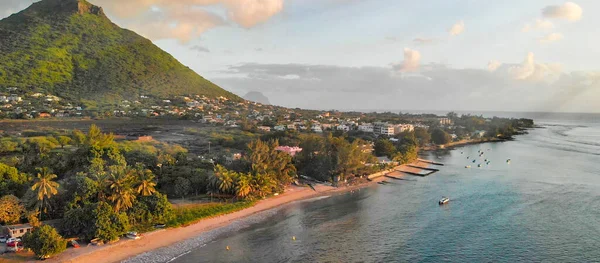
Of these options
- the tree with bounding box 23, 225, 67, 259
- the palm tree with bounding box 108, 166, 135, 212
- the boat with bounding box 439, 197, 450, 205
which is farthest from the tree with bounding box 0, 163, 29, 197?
the boat with bounding box 439, 197, 450, 205

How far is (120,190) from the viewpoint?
3512 cm

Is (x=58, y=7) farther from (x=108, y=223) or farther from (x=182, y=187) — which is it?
(x=108, y=223)

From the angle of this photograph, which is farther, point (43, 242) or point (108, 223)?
point (108, 223)

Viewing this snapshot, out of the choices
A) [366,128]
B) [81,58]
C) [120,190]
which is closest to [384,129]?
[366,128]

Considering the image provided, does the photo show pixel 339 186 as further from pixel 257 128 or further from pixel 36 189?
pixel 257 128

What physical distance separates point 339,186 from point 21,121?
7999 cm

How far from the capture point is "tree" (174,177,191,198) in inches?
1770

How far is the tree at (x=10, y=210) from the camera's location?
32125mm

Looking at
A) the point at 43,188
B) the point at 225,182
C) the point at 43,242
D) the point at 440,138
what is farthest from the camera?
the point at 440,138

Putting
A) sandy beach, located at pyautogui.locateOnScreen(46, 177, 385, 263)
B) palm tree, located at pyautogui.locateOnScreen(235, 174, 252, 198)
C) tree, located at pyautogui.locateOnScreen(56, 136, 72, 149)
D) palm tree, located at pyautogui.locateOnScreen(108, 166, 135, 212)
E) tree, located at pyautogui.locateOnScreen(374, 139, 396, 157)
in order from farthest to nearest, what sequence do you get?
1. tree, located at pyautogui.locateOnScreen(374, 139, 396, 157)
2. tree, located at pyautogui.locateOnScreen(56, 136, 72, 149)
3. palm tree, located at pyautogui.locateOnScreen(235, 174, 252, 198)
4. palm tree, located at pyautogui.locateOnScreen(108, 166, 135, 212)
5. sandy beach, located at pyautogui.locateOnScreen(46, 177, 385, 263)

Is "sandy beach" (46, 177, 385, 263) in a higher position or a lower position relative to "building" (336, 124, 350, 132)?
lower

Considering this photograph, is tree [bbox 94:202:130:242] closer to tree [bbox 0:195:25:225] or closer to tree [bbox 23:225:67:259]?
tree [bbox 23:225:67:259]

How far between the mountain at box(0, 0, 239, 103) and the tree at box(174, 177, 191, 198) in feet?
317

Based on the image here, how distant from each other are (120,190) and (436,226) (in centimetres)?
3159
